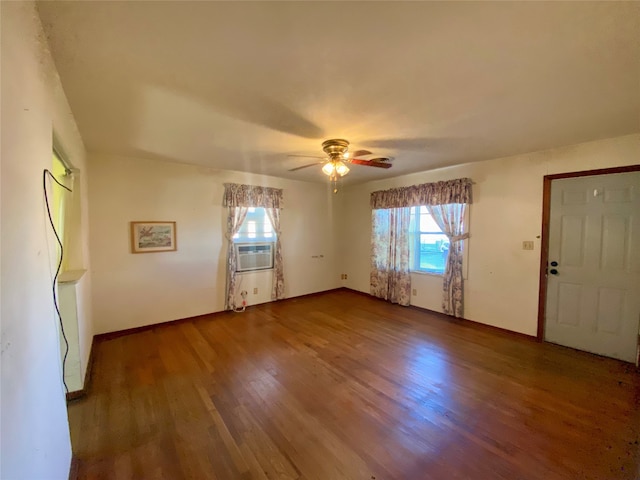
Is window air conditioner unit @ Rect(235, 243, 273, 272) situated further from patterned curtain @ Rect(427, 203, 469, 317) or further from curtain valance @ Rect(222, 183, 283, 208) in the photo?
patterned curtain @ Rect(427, 203, 469, 317)

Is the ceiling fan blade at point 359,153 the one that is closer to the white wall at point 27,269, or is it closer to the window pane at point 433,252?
the window pane at point 433,252

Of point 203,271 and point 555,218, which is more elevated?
point 555,218

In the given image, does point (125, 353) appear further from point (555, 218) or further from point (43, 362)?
point (555, 218)

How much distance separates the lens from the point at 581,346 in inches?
125

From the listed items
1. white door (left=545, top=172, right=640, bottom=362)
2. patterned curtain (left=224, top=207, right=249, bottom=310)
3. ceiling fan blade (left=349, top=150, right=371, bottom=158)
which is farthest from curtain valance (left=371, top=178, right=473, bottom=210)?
patterned curtain (left=224, top=207, right=249, bottom=310)

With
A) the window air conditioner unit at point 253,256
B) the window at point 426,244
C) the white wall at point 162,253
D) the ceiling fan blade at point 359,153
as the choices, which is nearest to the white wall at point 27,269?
the white wall at point 162,253

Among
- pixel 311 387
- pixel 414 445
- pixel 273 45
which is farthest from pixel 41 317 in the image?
pixel 414 445

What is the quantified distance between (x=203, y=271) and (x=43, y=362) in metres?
3.10

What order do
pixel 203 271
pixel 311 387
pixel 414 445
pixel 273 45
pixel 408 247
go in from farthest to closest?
pixel 408 247
pixel 203 271
pixel 311 387
pixel 414 445
pixel 273 45

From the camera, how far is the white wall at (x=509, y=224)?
10.3 feet

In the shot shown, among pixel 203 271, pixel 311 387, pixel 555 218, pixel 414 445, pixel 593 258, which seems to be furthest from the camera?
pixel 203 271

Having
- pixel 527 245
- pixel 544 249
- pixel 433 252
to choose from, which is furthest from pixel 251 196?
pixel 544 249

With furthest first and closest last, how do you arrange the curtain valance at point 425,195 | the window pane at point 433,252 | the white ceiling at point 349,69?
1. the window pane at point 433,252
2. the curtain valance at point 425,195
3. the white ceiling at point 349,69

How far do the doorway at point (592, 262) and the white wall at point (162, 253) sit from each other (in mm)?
3990
